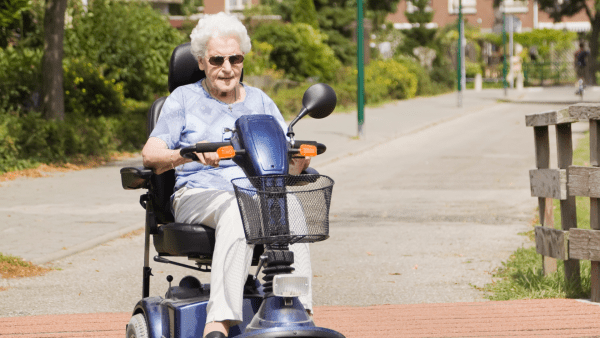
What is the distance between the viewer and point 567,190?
5914mm

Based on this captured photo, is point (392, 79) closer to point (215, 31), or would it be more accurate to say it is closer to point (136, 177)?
point (136, 177)

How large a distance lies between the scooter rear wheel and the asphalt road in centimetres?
171

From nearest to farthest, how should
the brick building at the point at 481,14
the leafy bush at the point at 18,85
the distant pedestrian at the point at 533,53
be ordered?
the leafy bush at the point at 18,85 → the distant pedestrian at the point at 533,53 → the brick building at the point at 481,14

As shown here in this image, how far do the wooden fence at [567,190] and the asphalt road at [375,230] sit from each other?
2.08ft

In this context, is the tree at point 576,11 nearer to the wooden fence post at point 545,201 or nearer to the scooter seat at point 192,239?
the wooden fence post at point 545,201

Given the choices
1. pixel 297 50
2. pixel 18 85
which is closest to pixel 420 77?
pixel 297 50

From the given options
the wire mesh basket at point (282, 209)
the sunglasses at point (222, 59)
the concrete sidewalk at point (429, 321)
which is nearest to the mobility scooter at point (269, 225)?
the wire mesh basket at point (282, 209)

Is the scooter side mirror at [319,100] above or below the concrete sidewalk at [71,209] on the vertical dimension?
above

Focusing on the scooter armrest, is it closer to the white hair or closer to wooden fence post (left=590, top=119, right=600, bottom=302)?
the white hair

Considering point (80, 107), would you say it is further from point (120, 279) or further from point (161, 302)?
point (161, 302)

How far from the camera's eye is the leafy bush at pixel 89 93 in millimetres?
17797

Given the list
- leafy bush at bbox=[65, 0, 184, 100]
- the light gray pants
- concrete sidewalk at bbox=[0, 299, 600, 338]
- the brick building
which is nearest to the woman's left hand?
the light gray pants

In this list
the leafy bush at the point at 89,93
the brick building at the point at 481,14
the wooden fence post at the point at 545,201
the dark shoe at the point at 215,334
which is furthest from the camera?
the brick building at the point at 481,14

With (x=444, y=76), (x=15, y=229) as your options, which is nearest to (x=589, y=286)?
(x=15, y=229)
